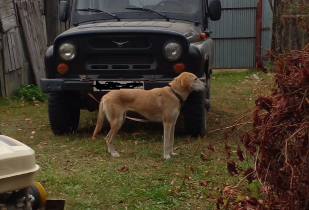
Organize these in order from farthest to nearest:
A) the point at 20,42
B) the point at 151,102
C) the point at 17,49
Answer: the point at 20,42, the point at 17,49, the point at 151,102

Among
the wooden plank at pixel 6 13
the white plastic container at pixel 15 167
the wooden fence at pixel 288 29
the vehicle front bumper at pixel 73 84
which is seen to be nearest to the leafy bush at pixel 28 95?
the wooden plank at pixel 6 13

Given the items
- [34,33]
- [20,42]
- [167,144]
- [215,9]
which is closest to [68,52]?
[167,144]

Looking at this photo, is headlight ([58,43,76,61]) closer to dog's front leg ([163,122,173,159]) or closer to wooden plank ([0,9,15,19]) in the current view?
dog's front leg ([163,122,173,159])

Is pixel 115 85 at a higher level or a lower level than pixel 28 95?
higher

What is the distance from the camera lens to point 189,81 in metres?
6.75

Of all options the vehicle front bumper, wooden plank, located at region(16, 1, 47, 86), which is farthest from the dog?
wooden plank, located at region(16, 1, 47, 86)

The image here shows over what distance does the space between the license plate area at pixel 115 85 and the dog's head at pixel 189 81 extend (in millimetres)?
585

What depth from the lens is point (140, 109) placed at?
6.81 metres

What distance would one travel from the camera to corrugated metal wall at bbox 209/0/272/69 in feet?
58.5

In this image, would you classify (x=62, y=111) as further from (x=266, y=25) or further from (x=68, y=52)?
(x=266, y=25)

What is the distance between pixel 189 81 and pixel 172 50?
1.91 ft

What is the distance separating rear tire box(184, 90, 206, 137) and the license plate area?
Result: 24.9 inches

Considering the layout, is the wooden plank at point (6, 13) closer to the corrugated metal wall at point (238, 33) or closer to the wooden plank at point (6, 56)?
the wooden plank at point (6, 56)

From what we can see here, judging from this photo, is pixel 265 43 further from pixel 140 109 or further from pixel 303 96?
pixel 303 96
